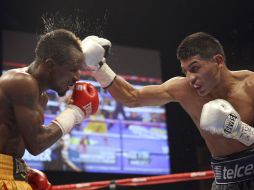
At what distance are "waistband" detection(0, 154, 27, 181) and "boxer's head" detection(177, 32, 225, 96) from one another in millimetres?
881

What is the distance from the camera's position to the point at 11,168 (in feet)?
5.83

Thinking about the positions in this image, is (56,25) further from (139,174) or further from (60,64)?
(139,174)

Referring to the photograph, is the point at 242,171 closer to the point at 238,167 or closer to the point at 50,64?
the point at 238,167

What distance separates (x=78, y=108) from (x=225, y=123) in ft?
2.07

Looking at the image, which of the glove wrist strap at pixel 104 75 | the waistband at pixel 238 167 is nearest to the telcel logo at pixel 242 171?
the waistband at pixel 238 167

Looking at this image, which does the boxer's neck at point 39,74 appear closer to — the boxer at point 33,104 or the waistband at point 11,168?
the boxer at point 33,104

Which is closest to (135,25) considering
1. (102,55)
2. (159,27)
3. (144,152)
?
(159,27)

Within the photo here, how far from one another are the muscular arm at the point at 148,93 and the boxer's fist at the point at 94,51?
19cm

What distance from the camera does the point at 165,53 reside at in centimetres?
741

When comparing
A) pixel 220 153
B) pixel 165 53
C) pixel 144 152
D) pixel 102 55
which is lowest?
pixel 220 153

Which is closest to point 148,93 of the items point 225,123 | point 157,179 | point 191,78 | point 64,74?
point 191,78

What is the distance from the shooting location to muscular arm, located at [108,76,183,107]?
2.45 meters

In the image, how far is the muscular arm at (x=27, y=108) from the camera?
175 cm

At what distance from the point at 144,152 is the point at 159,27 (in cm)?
198
